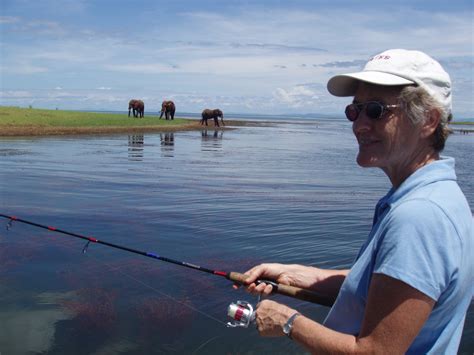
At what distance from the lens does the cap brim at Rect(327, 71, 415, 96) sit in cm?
228

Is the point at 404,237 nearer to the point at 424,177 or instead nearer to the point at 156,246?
the point at 424,177

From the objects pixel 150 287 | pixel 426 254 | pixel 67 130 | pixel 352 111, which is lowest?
pixel 150 287

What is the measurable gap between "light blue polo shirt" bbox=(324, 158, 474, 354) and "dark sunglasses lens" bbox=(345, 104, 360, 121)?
15.2 inches

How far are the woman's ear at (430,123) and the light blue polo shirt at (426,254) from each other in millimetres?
128

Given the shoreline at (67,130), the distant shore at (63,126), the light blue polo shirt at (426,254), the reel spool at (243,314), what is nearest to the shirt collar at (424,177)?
the light blue polo shirt at (426,254)

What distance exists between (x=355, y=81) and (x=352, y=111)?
0.14 metres

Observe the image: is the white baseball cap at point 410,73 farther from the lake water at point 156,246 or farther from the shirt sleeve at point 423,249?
the lake water at point 156,246

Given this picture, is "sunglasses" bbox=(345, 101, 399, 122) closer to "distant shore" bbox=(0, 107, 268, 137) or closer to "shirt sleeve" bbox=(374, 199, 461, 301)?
"shirt sleeve" bbox=(374, 199, 461, 301)

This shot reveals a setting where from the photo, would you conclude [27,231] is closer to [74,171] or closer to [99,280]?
[99,280]

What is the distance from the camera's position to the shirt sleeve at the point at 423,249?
199 cm

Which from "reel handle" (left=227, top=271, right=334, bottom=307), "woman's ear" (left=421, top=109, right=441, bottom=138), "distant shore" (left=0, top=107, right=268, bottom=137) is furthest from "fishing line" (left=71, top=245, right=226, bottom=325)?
"distant shore" (left=0, top=107, right=268, bottom=137)

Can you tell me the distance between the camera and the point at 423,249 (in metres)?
1.99

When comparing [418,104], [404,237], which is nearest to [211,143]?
[418,104]

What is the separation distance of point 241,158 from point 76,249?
50.3ft
